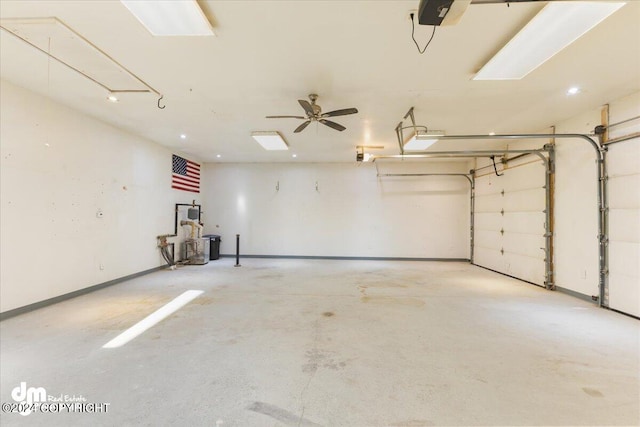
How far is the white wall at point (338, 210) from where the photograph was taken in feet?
27.6

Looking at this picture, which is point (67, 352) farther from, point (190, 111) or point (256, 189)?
point (256, 189)

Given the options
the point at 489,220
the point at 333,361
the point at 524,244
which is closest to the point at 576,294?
the point at 524,244

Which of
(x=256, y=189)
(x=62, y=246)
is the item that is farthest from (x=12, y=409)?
(x=256, y=189)

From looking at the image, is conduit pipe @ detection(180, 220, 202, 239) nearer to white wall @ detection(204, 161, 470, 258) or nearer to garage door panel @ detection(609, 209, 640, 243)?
white wall @ detection(204, 161, 470, 258)

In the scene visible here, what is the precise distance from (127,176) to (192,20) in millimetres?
4562

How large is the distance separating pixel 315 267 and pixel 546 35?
622cm

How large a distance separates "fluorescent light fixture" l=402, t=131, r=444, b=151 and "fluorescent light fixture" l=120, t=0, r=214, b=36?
409 centimetres

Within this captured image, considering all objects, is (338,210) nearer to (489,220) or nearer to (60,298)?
(489,220)

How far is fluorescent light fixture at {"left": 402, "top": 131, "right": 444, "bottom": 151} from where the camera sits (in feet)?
17.0

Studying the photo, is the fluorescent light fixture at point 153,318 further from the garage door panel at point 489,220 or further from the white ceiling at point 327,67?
the garage door panel at point 489,220

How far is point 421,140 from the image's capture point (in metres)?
5.55
